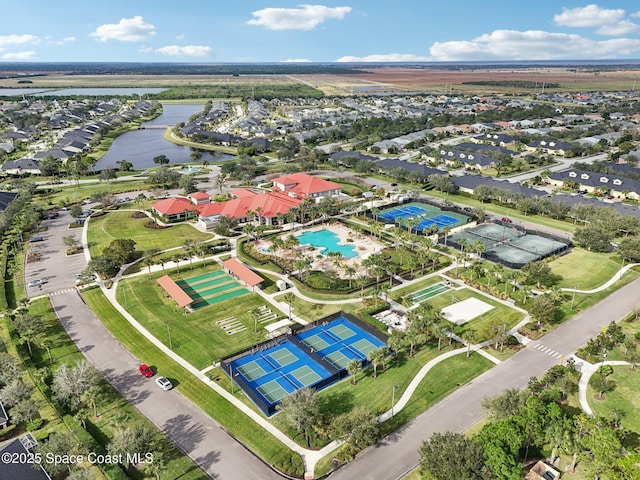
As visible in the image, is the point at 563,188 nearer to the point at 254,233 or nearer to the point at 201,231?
the point at 254,233

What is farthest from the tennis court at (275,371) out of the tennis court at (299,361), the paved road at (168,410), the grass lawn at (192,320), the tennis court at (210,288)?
the tennis court at (210,288)

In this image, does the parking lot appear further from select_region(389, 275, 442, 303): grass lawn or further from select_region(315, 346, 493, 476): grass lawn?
select_region(389, 275, 442, 303): grass lawn

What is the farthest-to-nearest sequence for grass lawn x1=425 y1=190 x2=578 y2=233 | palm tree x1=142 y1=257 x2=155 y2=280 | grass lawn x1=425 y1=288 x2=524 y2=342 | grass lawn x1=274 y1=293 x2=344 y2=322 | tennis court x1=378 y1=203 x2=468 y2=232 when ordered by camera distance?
tennis court x1=378 y1=203 x2=468 y2=232, grass lawn x1=425 y1=190 x2=578 y2=233, palm tree x1=142 y1=257 x2=155 y2=280, grass lawn x1=274 y1=293 x2=344 y2=322, grass lawn x1=425 y1=288 x2=524 y2=342

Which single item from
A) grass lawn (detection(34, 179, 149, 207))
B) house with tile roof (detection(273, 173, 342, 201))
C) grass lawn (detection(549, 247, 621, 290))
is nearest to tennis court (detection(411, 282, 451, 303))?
grass lawn (detection(549, 247, 621, 290))

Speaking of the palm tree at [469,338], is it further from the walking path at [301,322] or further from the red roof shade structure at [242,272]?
the red roof shade structure at [242,272]

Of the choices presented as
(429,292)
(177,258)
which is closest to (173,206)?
(177,258)
